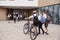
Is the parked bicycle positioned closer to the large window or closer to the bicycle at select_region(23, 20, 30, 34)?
the bicycle at select_region(23, 20, 30, 34)

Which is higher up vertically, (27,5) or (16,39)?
(16,39)

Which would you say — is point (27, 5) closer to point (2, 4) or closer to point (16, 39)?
point (2, 4)

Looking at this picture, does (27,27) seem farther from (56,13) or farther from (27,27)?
(56,13)

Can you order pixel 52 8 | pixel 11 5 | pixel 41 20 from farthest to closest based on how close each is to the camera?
pixel 11 5 → pixel 52 8 → pixel 41 20

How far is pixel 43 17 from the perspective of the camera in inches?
642

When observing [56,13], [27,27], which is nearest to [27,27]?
[27,27]

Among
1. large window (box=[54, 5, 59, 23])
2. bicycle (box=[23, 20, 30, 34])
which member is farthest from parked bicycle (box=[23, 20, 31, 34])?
large window (box=[54, 5, 59, 23])

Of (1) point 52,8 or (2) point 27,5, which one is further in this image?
(2) point 27,5

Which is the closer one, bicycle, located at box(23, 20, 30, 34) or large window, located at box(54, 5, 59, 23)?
bicycle, located at box(23, 20, 30, 34)

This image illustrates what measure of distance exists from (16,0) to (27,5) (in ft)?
9.78

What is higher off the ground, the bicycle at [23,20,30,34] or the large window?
the bicycle at [23,20,30,34]

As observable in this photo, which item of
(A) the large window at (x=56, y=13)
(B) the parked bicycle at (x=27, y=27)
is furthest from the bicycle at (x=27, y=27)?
(A) the large window at (x=56, y=13)

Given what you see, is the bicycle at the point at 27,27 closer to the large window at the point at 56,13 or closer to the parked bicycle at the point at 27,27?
the parked bicycle at the point at 27,27

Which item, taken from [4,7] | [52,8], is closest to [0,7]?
[4,7]
